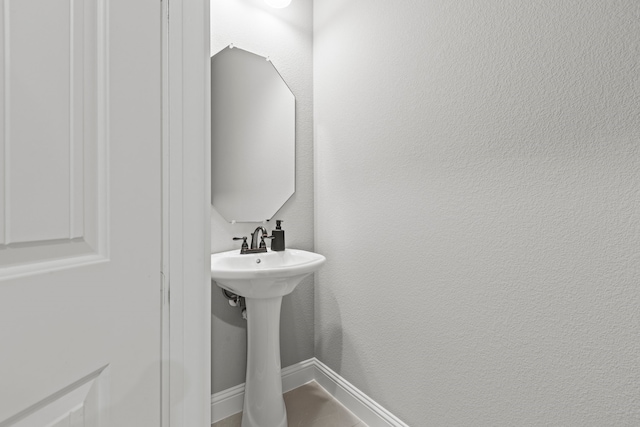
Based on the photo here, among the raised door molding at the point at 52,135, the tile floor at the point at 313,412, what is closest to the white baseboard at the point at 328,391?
the tile floor at the point at 313,412

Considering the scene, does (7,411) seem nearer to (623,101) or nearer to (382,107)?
(623,101)

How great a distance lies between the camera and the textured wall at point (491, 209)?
2.38 ft

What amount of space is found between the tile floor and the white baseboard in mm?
24

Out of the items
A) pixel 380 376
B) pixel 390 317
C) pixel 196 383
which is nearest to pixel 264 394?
pixel 380 376

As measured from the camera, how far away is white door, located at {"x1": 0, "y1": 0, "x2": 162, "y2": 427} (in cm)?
33

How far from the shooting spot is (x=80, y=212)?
0.40m

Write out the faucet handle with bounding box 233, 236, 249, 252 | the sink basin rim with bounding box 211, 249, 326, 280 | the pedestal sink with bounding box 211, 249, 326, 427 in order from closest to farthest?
the sink basin rim with bounding box 211, 249, 326, 280
the pedestal sink with bounding box 211, 249, 326, 427
the faucet handle with bounding box 233, 236, 249, 252

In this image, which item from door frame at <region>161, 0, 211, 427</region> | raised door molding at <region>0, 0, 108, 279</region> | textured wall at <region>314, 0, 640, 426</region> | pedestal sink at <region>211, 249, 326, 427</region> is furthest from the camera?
pedestal sink at <region>211, 249, 326, 427</region>

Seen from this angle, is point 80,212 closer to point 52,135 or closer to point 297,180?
point 52,135

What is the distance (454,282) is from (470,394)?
0.37m

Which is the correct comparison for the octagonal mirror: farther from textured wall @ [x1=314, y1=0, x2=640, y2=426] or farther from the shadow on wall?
the shadow on wall

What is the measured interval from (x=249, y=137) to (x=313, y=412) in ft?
4.55

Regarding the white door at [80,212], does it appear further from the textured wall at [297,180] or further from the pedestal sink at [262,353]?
the textured wall at [297,180]

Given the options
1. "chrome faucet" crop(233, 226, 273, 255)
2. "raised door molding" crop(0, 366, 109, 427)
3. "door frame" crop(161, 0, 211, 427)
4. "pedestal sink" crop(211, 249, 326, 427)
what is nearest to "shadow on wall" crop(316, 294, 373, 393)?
"pedestal sink" crop(211, 249, 326, 427)
